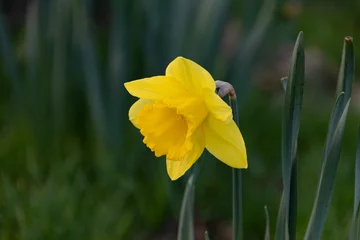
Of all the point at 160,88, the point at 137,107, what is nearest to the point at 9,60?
the point at 137,107

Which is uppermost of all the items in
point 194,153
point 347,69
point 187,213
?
point 347,69

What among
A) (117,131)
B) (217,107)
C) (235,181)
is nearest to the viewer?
(217,107)

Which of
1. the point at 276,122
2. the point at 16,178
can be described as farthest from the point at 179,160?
the point at 276,122

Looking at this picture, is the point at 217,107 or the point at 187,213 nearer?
the point at 217,107

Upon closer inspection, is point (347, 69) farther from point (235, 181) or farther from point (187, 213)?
point (187, 213)

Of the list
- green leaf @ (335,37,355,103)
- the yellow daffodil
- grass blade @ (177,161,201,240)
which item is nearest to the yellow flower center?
the yellow daffodil

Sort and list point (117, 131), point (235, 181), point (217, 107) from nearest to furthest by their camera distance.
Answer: point (217, 107)
point (235, 181)
point (117, 131)

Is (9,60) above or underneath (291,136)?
above

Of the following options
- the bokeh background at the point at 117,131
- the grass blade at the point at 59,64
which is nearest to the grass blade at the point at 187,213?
the bokeh background at the point at 117,131

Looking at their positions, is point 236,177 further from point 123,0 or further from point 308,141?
point 308,141
